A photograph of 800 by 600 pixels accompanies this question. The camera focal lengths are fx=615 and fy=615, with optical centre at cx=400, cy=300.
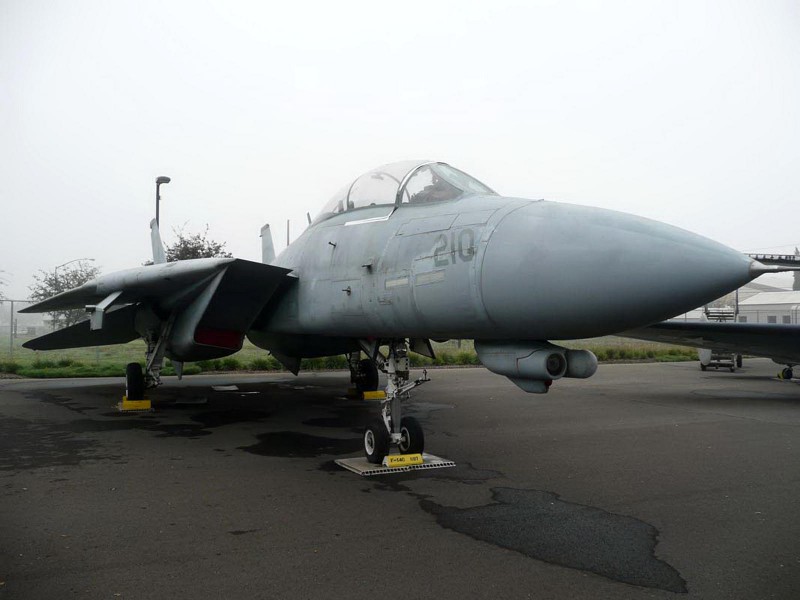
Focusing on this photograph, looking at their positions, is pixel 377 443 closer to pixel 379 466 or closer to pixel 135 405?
pixel 379 466

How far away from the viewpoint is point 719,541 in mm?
4004

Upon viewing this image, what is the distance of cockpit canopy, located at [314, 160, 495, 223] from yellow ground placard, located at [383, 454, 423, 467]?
2.45 m

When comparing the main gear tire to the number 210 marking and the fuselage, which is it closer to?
the fuselage

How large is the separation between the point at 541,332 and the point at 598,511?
4.93ft

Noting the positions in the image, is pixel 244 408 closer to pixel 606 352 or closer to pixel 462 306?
pixel 462 306

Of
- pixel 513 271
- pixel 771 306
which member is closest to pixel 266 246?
pixel 513 271

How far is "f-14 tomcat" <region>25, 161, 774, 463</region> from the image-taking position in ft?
12.5

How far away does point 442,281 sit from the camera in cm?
483

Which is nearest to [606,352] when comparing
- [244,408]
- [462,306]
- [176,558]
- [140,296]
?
[244,408]

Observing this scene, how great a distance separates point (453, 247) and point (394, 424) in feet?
6.96

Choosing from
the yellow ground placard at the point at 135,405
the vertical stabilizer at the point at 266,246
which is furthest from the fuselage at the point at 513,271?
the vertical stabilizer at the point at 266,246

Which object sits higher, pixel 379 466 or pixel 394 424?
pixel 394 424

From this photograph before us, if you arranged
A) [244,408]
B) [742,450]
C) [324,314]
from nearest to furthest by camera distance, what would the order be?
1. [324,314]
2. [742,450]
3. [244,408]

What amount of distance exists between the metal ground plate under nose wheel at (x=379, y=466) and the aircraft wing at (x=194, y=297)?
2.24m
